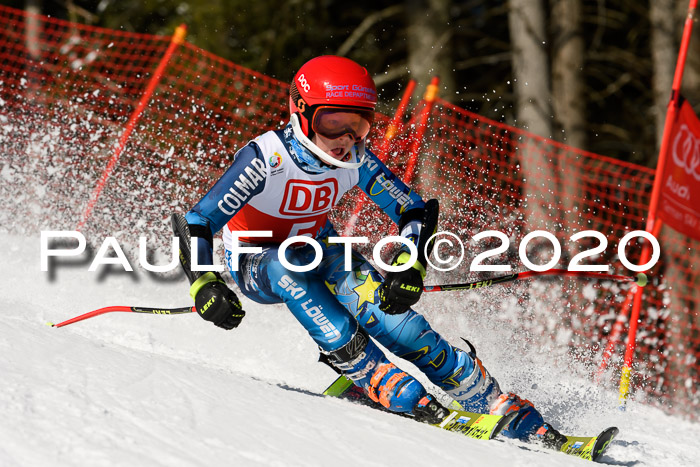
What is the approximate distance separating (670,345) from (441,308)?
7.62 feet

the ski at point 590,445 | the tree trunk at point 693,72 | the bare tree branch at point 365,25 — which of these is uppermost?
the bare tree branch at point 365,25

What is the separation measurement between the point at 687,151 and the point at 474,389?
115 inches

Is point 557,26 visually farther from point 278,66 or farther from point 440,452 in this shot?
point 440,452

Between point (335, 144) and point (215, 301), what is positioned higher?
point (335, 144)

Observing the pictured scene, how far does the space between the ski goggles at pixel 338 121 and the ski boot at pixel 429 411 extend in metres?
1.13

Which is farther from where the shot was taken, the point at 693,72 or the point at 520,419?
the point at 693,72

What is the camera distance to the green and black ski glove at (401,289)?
3564 millimetres

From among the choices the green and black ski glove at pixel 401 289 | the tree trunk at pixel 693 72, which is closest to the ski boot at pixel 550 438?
the green and black ski glove at pixel 401 289

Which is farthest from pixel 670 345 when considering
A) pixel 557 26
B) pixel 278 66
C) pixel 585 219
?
pixel 278 66

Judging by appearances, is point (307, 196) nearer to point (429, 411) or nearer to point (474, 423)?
point (429, 411)

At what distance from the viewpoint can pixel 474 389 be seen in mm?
3746

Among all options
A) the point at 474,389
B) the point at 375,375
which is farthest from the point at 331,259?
the point at 474,389

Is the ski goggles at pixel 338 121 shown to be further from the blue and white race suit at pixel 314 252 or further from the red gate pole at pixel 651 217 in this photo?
the red gate pole at pixel 651 217

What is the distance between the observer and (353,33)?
15.9 meters
